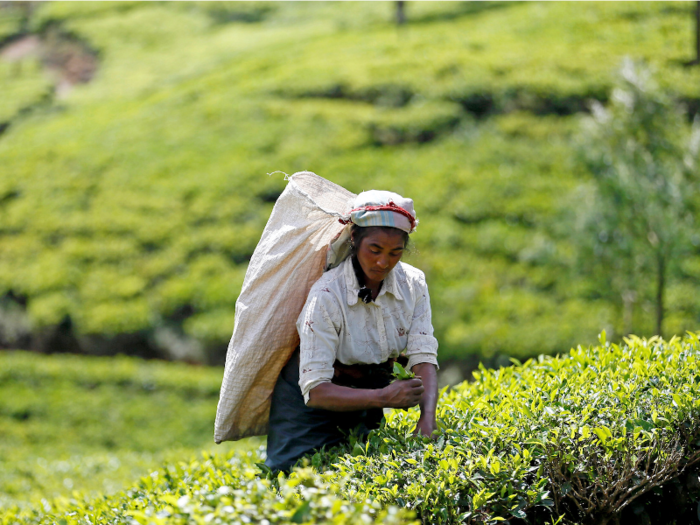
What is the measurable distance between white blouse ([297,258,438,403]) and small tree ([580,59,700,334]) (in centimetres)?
608

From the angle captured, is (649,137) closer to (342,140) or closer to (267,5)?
(342,140)

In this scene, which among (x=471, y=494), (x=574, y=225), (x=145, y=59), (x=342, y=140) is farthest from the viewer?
(x=145, y=59)

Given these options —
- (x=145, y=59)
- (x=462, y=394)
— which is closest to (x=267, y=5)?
(x=145, y=59)

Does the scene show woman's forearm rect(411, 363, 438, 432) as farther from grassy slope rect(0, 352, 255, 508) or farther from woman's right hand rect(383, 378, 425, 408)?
grassy slope rect(0, 352, 255, 508)

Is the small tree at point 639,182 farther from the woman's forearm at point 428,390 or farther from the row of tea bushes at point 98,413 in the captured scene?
the woman's forearm at point 428,390

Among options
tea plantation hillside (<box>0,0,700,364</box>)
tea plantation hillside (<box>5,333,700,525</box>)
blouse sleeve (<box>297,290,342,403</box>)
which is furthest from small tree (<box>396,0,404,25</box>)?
blouse sleeve (<box>297,290,342,403</box>)

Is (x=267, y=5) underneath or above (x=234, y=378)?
above

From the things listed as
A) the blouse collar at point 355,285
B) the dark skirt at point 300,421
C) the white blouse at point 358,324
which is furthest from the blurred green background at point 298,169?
the blouse collar at point 355,285

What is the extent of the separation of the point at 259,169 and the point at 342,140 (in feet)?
Result: 5.41

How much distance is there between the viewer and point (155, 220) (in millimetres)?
11773

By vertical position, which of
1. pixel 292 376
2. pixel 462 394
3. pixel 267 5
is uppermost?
pixel 267 5

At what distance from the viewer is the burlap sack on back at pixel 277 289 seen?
8.92 ft

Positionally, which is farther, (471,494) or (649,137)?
(649,137)

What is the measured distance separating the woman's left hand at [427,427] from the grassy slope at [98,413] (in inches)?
190
